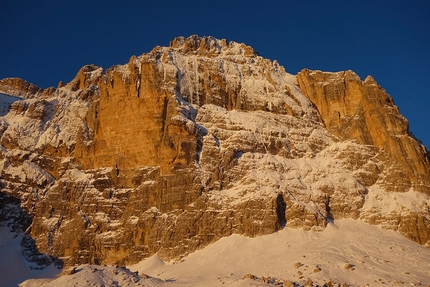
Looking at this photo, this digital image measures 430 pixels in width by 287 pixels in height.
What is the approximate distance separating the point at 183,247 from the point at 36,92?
240 feet

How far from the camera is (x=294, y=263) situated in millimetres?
78438

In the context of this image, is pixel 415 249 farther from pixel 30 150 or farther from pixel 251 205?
pixel 30 150

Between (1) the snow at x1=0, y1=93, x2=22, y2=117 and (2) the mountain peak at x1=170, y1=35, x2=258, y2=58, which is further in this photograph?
(2) the mountain peak at x1=170, y1=35, x2=258, y2=58

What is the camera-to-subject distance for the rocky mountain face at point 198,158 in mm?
96312

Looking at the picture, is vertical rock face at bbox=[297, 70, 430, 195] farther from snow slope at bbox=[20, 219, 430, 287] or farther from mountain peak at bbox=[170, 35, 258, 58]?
snow slope at bbox=[20, 219, 430, 287]

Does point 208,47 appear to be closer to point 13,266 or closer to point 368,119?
point 368,119

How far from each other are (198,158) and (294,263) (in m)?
31.0

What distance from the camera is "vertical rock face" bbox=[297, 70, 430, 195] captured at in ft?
347

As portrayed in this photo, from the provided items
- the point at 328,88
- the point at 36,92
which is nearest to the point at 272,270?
the point at 328,88

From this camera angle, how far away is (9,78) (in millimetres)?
144375

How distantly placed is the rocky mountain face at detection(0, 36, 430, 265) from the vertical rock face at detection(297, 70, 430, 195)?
273 millimetres

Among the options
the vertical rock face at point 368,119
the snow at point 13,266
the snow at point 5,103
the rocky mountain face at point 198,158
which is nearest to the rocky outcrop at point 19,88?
the snow at point 5,103

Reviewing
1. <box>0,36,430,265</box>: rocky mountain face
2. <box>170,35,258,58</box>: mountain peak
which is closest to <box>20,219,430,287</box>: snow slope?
<box>0,36,430,265</box>: rocky mountain face

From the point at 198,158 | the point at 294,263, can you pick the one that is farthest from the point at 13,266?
the point at 294,263
